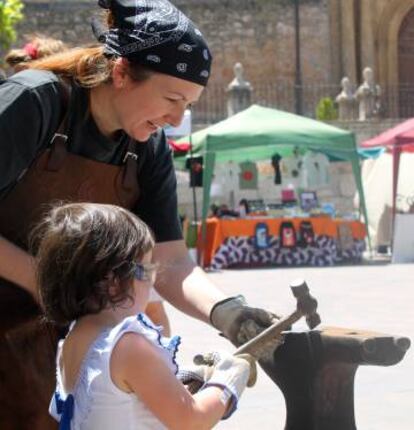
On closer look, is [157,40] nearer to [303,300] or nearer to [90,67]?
[90,67]

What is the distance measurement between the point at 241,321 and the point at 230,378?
0.54m

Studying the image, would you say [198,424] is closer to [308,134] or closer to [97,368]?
[97,368]

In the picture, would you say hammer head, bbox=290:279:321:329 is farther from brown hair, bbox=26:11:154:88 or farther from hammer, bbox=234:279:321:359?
brown hair, bbox=26:11:154:88

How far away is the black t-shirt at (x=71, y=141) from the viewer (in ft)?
10.6

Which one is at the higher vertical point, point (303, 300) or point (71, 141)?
point (71, 141)

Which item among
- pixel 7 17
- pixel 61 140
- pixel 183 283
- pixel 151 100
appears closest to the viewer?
pixel 151 100

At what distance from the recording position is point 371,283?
1377 cm

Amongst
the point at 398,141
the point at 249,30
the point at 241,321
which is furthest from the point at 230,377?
the point at 249,30

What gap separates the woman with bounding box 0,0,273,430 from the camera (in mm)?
3279

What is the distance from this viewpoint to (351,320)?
959 centimetres

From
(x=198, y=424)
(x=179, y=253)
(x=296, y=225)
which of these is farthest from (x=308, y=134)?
(x=198, y=424)

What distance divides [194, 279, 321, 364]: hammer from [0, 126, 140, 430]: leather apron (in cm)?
59

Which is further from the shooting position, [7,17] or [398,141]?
[7,17]

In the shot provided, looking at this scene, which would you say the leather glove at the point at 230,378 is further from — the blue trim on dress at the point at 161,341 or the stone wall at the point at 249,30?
the stone wall at the point at 249,30
